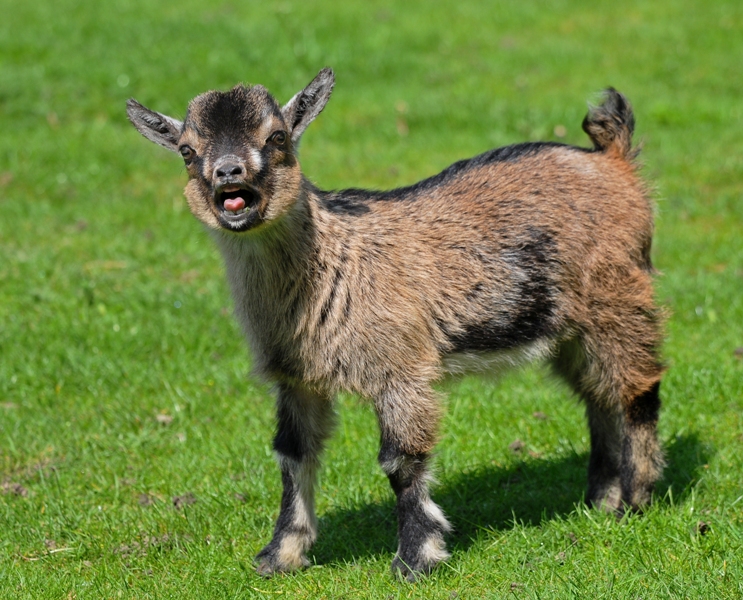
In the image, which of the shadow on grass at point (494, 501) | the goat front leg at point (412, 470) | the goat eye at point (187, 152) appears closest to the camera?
the goat eye at point (187, 152)

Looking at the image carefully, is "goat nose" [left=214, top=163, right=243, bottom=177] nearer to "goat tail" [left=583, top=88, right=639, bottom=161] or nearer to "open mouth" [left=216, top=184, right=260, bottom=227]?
"open mouth" [left=216, top=184, right=260, bottom=227]

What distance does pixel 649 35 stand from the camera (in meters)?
14.1

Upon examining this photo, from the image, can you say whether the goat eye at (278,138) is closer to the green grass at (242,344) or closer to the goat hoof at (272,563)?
the green grass at (242,344)

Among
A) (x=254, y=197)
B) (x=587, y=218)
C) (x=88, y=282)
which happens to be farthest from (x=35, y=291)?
(x=587, y=218)

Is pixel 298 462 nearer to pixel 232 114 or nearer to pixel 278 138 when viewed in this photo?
pixel 278 138

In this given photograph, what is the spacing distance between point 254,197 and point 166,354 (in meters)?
3.19

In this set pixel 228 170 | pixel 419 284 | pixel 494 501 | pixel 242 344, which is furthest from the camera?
pixel 242 344

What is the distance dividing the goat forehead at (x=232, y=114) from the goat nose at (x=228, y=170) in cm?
22

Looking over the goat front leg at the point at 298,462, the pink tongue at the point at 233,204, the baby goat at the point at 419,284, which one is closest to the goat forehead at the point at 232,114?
the baby goat at the point at 419,284

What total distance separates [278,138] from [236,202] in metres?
0.39

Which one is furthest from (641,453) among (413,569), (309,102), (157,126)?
(157,126)

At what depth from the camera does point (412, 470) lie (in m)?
5.11

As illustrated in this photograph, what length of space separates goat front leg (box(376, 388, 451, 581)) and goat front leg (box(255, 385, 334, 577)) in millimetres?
447

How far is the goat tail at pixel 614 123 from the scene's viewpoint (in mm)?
5934
